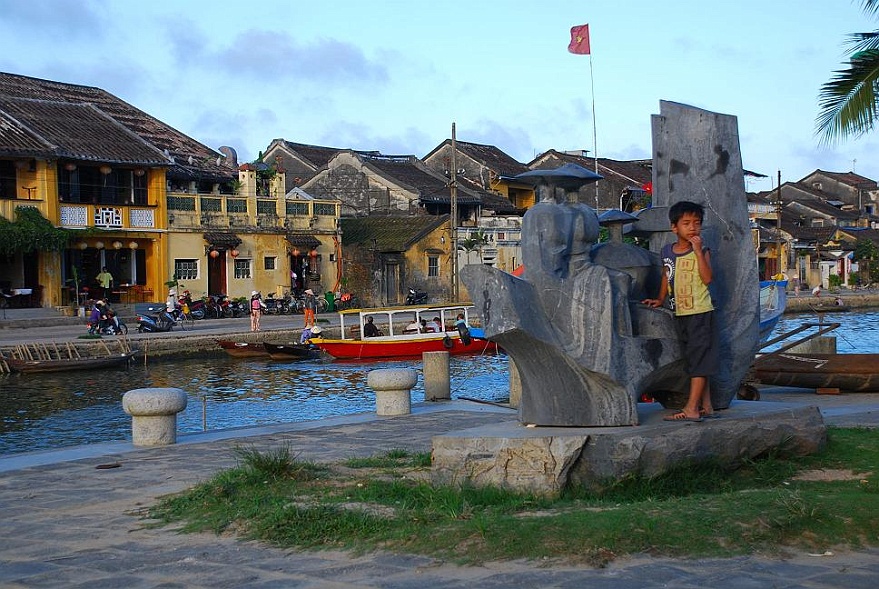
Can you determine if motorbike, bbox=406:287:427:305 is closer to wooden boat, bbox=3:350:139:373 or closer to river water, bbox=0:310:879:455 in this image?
river water, bbox=0:310:879:455

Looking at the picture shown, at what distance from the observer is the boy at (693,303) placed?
8.54 meters

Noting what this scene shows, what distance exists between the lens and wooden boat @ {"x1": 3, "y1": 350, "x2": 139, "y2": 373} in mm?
28234

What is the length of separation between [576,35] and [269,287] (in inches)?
641

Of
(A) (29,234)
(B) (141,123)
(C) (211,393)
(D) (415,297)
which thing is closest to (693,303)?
(C) (211,393)

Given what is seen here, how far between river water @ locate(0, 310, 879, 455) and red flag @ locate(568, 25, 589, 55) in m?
10.9

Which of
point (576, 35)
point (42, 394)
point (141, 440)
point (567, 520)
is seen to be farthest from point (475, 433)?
point (576, 35)

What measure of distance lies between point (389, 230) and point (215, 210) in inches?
379

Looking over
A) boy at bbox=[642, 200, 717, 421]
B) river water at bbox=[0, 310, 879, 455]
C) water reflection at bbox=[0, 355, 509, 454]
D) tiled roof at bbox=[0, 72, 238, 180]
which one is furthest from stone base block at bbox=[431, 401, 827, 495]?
tiled roof at bbox=[0, 72, 238, 180]

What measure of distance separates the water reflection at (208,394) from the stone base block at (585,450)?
1202cm

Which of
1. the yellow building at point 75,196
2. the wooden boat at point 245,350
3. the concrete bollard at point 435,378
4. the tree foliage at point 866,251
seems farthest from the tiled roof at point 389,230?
the tree foliage at point 866,251

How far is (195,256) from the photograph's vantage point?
41844mm

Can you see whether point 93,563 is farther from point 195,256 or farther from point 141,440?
point 195,256

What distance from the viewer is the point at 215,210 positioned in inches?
1688

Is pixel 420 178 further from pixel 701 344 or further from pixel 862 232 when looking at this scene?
pixel 701 344
